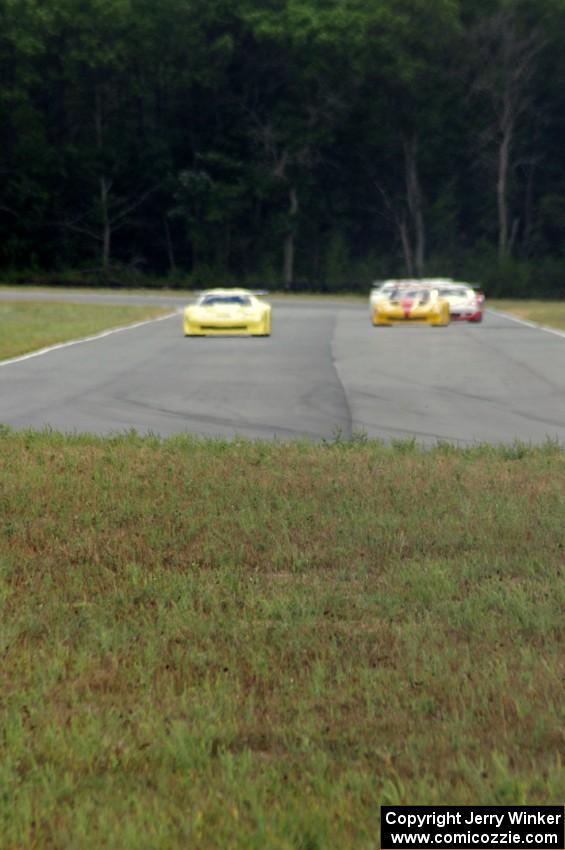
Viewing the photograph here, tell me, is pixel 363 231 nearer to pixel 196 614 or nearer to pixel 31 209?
pixel 31 209

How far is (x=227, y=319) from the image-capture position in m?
40.5

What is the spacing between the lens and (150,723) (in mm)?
6184

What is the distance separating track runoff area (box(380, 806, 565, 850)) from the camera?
4809 mm

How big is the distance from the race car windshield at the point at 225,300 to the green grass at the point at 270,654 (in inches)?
1132

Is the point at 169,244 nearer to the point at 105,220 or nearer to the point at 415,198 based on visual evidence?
the point at 105,220

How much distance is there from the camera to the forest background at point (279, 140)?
309 ft

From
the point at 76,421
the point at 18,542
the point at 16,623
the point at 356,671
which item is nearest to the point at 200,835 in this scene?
the point at 356,671

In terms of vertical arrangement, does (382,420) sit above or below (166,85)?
below

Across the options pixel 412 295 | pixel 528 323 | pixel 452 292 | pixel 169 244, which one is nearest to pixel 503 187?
pixel 169 244

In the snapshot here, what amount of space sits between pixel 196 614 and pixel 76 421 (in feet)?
35.3

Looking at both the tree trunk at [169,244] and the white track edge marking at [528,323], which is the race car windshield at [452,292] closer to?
the white track edge marking at [528,323]

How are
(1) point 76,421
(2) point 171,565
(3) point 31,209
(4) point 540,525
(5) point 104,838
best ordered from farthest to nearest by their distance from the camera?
(3) point 31,209 → (1) point 76,421 → (4) point 540,525 → (2) point 171,565 → (5) point 104,838

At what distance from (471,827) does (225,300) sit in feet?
122

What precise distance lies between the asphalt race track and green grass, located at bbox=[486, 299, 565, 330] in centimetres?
1299
